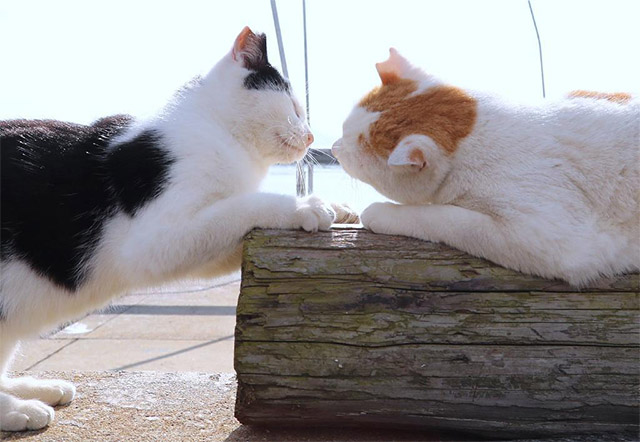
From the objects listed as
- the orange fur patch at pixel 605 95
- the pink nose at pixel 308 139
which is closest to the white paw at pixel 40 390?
the pink nose at pixel 308 139

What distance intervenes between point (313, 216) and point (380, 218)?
165mm

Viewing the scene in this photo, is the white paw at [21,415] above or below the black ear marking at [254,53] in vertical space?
below

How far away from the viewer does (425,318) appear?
1381 millimetres

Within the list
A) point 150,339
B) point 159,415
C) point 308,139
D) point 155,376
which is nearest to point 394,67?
point 308,139

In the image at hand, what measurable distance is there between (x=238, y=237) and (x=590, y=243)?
0.80 meters

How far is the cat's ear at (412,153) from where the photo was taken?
1.43 meters

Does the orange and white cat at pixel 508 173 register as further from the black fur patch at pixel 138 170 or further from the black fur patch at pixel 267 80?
the black fur patch at pixel 138 170

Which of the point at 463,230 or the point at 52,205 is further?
the point at 52,205

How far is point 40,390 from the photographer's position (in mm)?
1855

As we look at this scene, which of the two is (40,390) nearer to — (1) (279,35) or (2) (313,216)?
(2) (313,216)

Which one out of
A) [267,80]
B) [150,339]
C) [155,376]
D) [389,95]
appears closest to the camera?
[389,95]

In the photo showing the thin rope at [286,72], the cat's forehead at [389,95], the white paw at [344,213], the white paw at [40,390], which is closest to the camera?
the cat's forehead at [389,95]

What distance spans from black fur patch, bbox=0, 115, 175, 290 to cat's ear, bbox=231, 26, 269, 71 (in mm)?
370

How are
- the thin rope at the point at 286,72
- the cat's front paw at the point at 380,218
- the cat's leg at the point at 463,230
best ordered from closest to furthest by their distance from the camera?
the cat's leg at the point at 463,230
the cat's front paw at the point at 380,218
the thin rope at the point at 286,72
